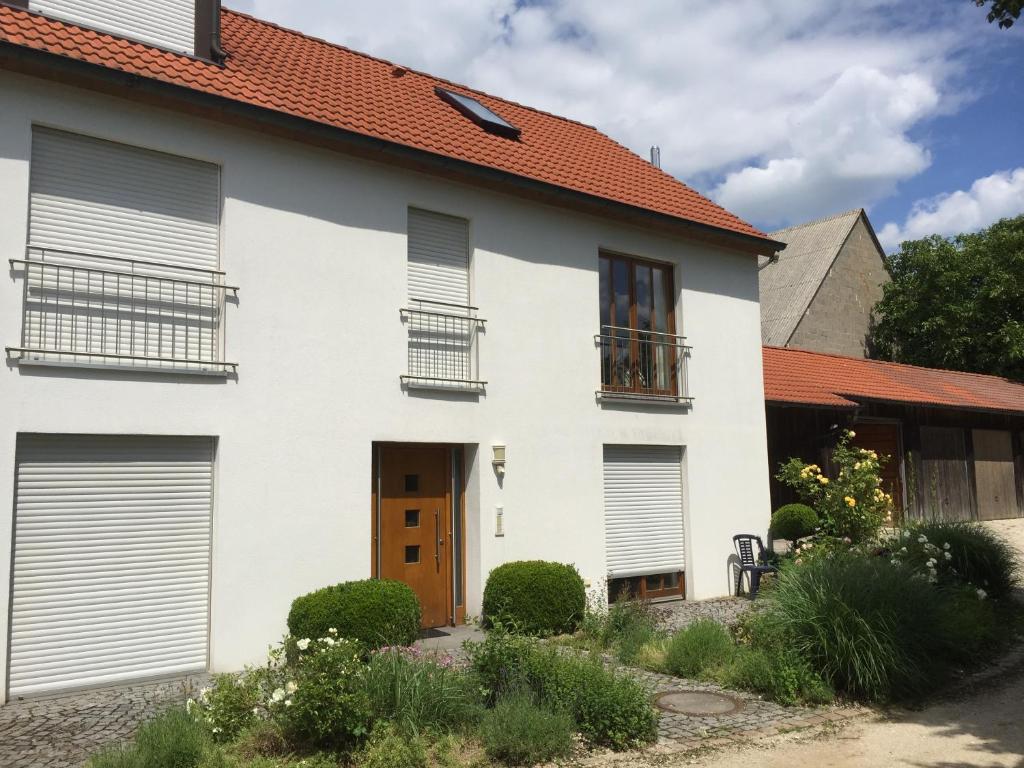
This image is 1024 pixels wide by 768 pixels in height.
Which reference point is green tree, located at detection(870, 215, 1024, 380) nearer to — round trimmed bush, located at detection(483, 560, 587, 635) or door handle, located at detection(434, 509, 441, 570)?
round trimmed bush, located at detection(483, 560, 587, 635)

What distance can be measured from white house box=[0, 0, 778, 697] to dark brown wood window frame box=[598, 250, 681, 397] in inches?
1.7

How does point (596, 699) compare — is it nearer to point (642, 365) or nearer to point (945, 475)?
point (642, 365)

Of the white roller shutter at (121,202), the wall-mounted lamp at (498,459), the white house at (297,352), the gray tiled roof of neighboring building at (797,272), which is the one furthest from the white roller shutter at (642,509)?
the gray tiled roof of neighboring building at (797,272)

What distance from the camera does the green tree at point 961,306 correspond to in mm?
28281

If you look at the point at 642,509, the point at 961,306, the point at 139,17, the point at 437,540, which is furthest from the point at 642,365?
the point at 961,306

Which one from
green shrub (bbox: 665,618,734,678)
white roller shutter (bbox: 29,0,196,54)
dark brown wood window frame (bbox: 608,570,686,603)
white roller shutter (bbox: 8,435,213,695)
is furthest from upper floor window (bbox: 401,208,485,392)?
green shrub (bbox: 665,618,734,678)

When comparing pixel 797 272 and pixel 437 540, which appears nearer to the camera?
pixel 437 540

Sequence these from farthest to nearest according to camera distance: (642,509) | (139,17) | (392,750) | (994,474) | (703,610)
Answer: (994,474) < (642,509) < (703,610) < (139,17) < (392,750)

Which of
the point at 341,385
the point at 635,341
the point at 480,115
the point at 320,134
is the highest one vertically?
the point at 480,115

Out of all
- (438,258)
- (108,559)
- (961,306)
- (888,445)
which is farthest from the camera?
(961,306)

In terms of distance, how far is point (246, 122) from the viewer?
30.5ft

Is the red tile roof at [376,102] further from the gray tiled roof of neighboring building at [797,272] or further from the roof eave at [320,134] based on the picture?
the gray tiled roof of neighboring building at [797,272]

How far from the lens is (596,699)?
645cm

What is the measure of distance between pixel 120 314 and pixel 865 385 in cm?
1586
